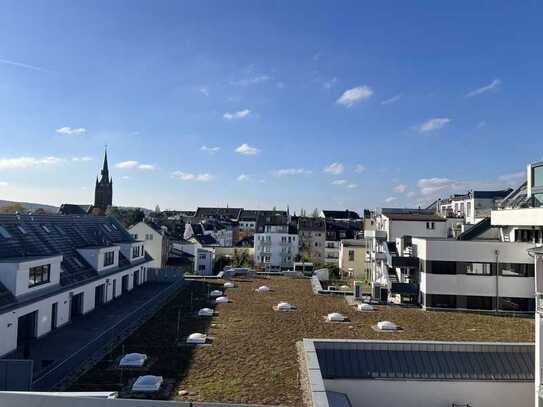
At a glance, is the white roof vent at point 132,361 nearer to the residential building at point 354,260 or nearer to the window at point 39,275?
the window at point 39,275

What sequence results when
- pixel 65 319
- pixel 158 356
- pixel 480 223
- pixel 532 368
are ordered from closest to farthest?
pixel 158 356, pixel 532 368, pixel 65 319, pixel 480 223

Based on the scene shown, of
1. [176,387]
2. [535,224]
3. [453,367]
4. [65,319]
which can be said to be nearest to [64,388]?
[176,387]

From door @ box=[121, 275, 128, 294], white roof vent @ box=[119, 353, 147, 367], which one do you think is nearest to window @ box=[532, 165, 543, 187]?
white roof vent @ box=[119, 353, 147, 367]

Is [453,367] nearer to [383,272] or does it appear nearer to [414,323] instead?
[414,323]

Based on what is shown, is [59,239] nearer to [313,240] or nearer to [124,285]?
[124,285]

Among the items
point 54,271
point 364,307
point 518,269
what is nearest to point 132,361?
point 54,271

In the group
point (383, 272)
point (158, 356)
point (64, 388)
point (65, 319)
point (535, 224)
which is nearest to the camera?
point (64, 388)

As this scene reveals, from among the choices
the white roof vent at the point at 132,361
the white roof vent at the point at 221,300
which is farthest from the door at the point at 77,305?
the white roof vent at the point at 132,361
